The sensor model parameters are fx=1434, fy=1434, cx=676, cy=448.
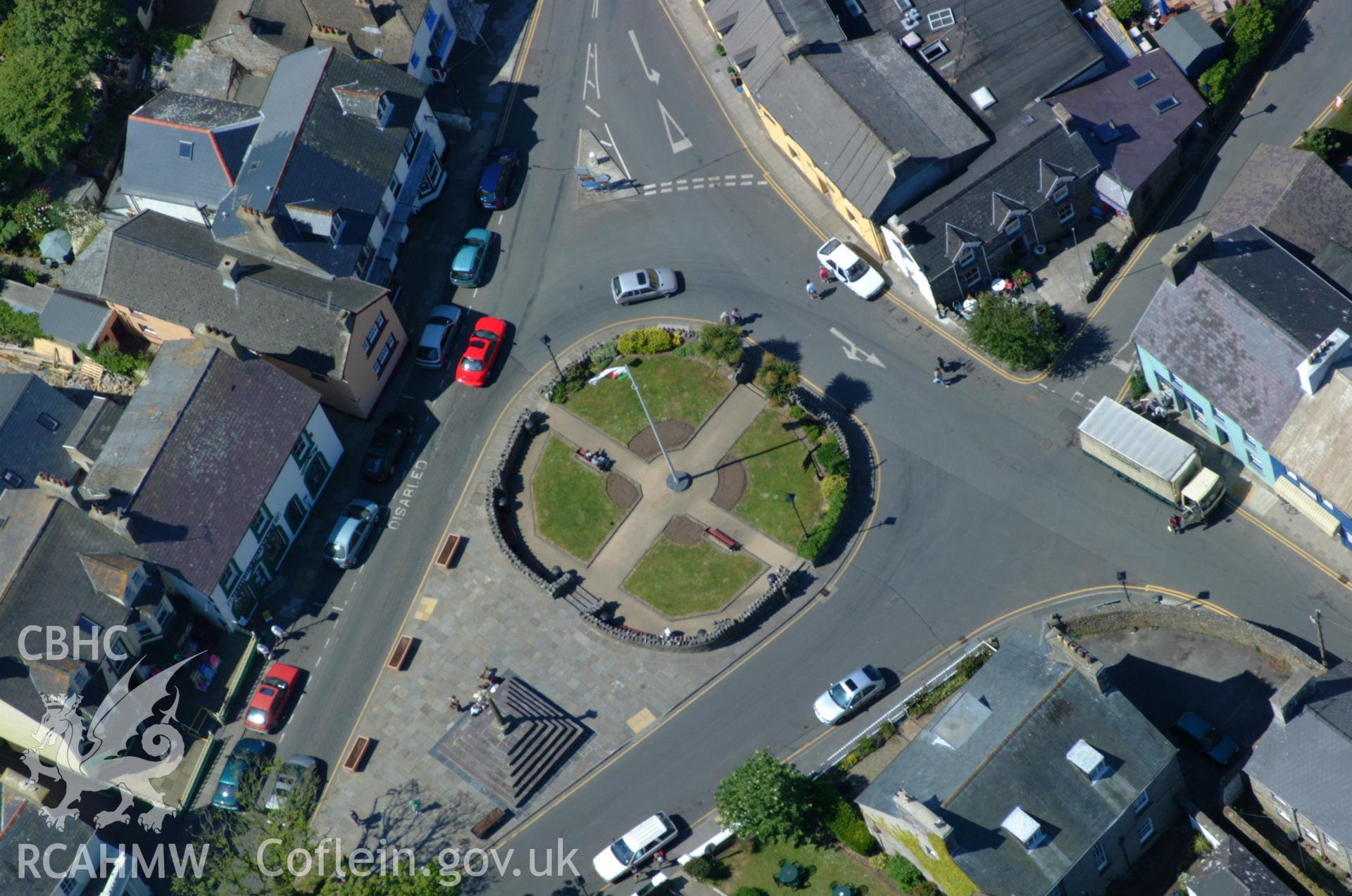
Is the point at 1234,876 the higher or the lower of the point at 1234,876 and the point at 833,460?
the higher

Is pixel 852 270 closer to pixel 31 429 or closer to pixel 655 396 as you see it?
pixel 655 396

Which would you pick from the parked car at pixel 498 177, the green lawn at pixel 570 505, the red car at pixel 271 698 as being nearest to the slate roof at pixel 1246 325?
the green lawn at pixel 570 505

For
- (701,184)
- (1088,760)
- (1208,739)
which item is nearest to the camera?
(1088,760)

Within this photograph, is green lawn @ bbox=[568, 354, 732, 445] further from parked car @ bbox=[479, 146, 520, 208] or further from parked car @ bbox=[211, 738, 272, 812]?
parked car @ bbox=[211, 738, 272, 812]

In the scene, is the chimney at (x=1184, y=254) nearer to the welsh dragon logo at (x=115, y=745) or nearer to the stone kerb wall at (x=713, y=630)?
the stone kerb wall at (x=713, y=630)

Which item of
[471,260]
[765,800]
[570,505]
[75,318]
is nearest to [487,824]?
[765,800]

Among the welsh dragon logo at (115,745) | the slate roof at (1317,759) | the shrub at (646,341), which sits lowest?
the welsh dragon logo at (115,745)

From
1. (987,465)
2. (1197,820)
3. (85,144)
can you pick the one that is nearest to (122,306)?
(85,144)
